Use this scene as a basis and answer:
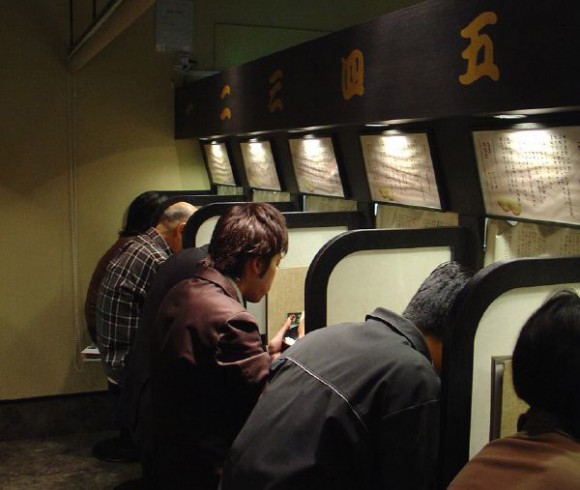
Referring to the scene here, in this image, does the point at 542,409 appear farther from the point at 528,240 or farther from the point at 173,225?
the point at 173,225

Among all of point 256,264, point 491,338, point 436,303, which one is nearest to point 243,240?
point 256,264

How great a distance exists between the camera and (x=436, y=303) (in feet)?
6.34

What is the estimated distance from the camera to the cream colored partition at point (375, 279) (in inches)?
109

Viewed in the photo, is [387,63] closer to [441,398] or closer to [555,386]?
[441,398]

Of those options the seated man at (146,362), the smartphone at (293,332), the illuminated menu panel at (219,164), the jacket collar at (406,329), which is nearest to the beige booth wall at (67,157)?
the illuminated menu panel at (219,164)

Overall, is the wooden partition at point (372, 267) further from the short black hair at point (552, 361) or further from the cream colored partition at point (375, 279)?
the short black hair at point (552, 361)

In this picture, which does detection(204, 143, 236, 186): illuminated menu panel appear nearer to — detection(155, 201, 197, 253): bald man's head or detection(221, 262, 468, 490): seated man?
detection(155, 201, 197, 253): bald man's head

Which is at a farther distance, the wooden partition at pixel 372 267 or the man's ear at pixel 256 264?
the wooden partition at pixel 372 267

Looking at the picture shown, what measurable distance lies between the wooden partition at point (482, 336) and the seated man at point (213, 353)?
0.62 m

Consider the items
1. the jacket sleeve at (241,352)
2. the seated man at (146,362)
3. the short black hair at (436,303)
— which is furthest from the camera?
the seated man at (146,362)

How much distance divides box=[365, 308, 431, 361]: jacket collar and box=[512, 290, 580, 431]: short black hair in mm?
363

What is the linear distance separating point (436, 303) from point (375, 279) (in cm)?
94

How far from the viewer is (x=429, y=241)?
2.93 meters

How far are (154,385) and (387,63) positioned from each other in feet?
4.65
